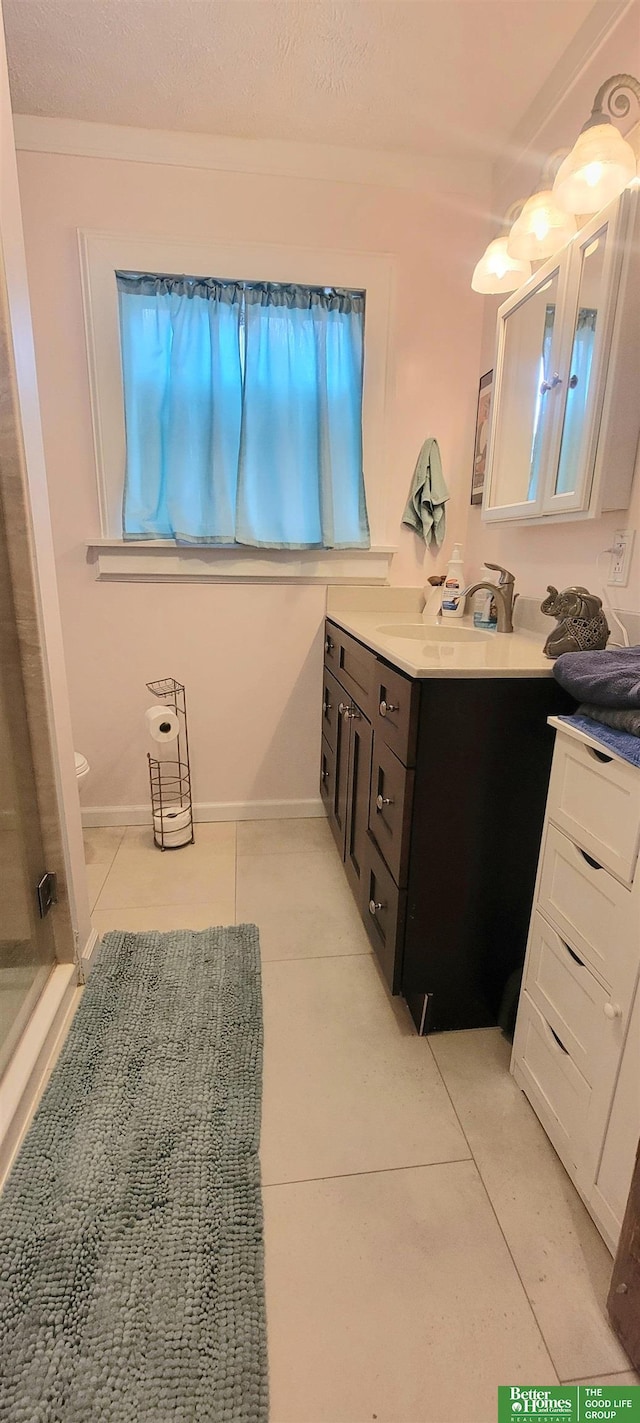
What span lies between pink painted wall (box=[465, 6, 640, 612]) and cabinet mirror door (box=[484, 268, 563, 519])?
0.14 m

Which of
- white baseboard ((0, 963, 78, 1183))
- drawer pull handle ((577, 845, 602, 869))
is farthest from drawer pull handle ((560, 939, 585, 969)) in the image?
white baseboard ((0, 963, 78, 1183))

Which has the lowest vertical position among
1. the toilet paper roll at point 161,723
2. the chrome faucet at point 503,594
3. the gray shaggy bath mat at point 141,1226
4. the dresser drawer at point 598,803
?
the gray shaggy bath mat at point 141,1226

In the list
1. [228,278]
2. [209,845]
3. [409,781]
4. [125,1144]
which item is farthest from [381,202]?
[125,1144]

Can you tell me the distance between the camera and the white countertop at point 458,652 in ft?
4.02

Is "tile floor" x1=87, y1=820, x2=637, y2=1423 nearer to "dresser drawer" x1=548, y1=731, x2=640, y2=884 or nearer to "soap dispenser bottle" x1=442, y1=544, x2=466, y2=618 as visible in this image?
"dresser drawer" x1=548, y1=731, x2=640, y2=884

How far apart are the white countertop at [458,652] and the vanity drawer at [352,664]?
0.04 metres

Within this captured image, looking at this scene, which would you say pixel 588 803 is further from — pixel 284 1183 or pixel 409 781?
pixel 284 1183

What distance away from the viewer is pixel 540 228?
1.50 m

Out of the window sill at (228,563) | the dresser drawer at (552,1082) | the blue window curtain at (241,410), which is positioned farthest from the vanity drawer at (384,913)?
the blue window curtain at (241,410)

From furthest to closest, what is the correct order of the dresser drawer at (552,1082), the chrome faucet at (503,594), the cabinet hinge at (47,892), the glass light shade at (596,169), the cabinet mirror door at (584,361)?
1. the chrome faucet at (503,594)
2. the cabinet hinge at (47,892)
3. the cabinet mirror door at (584,361)
4. the glass light shade at (596,169)
5. the dresser drawer at (552,1082)

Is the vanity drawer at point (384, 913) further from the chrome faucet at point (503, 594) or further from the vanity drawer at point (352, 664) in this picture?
the chrome faucet at point (503, 594)

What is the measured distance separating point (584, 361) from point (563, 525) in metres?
0.40

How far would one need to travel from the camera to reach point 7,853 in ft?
4.31

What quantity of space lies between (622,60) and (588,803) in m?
1.77
